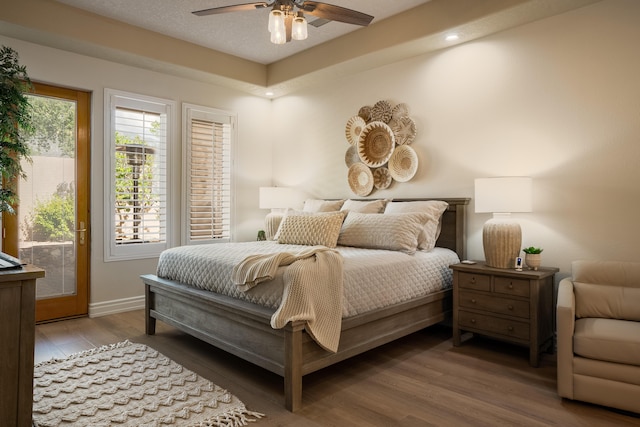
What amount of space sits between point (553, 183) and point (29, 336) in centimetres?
366

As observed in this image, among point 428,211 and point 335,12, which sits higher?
point 335,12

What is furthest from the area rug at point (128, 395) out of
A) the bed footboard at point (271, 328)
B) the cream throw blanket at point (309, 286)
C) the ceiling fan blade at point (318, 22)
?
the ceiling fan blade at point (318, 22)

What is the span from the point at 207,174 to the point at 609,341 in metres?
4.41

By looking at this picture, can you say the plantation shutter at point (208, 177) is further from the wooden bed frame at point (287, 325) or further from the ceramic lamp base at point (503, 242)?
the ceramic lamp base at point (503, 242)

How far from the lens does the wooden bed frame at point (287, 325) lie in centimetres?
235

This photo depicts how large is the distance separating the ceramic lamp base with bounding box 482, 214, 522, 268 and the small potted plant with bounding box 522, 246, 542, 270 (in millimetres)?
77

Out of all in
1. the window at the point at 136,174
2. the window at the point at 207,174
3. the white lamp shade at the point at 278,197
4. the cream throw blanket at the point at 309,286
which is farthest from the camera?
the white lamp shade at the point at 278,197

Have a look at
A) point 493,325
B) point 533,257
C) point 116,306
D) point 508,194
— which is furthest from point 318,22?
point 116,306

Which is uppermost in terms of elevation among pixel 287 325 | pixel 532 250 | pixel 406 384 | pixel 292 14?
pixel 292 14

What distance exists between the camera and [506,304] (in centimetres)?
310

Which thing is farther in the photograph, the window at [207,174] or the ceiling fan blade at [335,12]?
the window at [207,174]

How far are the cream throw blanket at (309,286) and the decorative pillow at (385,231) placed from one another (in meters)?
1.02

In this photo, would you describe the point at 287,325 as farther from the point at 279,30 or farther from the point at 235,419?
the point at 279,30

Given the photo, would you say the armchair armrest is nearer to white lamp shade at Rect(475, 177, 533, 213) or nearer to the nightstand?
the nightstand
